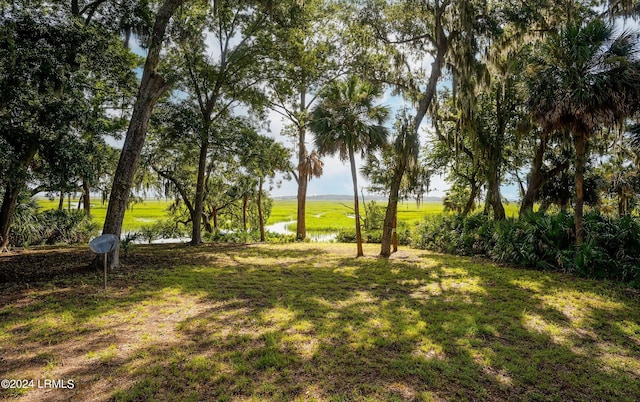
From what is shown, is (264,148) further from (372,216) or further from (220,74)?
(372,216)

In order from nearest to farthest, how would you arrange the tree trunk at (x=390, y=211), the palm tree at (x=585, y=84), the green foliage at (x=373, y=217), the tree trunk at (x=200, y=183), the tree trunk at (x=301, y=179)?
1. the palm tree at (x=585, y=84)
2. the tree trunk at (x=390, y=211)
3. the tree trunk at (x=200, y=183)
4. the tree trunk at (x=301, y=179)
5. the green foliage at (x=373, y=217)

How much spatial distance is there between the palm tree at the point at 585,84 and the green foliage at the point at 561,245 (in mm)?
548

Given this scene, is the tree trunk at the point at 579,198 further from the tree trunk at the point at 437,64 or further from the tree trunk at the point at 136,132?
the tree trunk at the point at 136,132

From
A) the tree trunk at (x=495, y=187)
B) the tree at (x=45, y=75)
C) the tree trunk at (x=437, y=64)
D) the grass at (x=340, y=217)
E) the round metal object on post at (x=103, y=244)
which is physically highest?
the tree trunk at (x=437, y=64)

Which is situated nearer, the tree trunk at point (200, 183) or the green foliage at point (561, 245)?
the green foliage at point (561, 245)

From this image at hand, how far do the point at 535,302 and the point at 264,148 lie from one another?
38.6ft

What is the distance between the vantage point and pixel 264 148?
581 inches

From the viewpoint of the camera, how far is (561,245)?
9883 mm

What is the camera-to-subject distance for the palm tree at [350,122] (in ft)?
38.8

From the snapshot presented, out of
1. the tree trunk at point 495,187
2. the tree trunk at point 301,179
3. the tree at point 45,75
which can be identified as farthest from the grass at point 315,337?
the tree trunk at point 301,179

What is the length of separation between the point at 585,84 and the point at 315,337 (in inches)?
383

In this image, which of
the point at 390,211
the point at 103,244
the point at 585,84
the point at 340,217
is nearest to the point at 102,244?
the point at 103,244

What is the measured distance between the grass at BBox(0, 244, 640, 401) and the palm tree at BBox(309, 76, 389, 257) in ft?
18.5

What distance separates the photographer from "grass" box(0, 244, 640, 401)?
10.7ft
